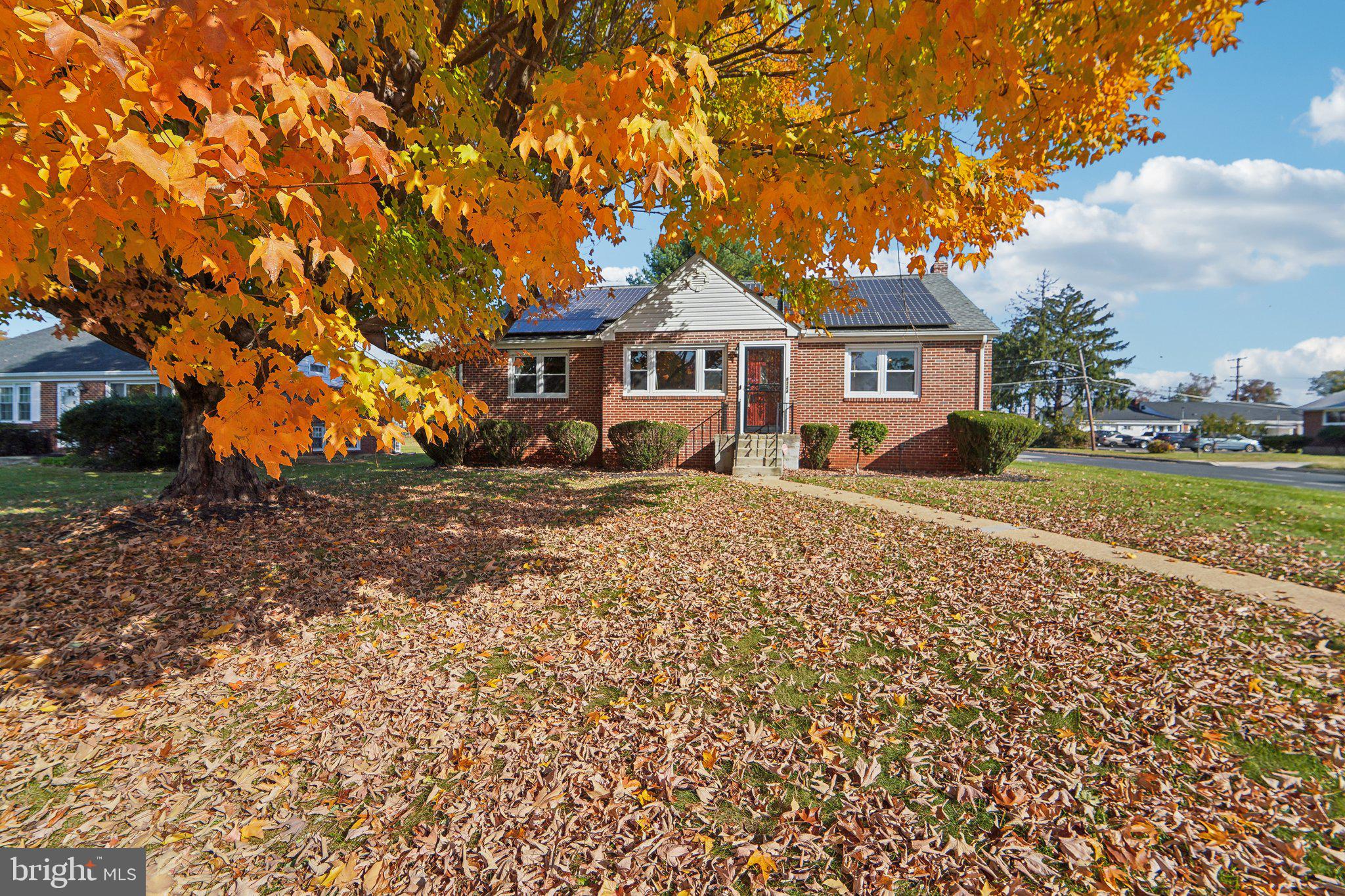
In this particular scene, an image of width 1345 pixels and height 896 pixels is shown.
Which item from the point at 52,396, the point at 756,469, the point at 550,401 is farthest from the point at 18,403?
the point at 756,469

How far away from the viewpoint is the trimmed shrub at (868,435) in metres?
15.6

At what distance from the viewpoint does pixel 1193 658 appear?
4133mm

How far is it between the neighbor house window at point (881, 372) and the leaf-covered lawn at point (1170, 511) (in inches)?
119

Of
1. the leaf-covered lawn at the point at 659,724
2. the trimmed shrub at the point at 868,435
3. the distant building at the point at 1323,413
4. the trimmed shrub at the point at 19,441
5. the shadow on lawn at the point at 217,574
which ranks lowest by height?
the leaf-covered lawn at the point at 659,724

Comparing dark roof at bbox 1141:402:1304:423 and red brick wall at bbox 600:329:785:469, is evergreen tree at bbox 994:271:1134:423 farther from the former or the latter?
red brick wall at bbox 600:329:785:469

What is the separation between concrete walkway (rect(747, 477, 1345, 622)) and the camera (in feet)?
17.1

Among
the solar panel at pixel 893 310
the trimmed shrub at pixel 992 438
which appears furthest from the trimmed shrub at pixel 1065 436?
the trimmed shrub at pixel 992 438

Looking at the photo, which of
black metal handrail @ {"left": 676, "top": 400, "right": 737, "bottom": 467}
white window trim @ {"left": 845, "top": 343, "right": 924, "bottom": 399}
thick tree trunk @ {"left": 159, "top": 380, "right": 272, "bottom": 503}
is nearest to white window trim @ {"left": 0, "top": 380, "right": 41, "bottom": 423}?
thick tree trunk @ {"left": 159, "top": 380, "right": 272, "bottom": 503}

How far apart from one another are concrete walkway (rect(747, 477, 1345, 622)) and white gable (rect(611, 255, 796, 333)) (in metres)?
7.43

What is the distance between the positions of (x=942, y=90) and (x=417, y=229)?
16.1ft

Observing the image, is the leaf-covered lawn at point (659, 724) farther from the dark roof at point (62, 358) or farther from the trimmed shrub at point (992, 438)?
the dark roof at point (62, 358)

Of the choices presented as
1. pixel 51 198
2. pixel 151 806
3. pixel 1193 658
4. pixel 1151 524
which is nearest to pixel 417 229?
pixel 51 198

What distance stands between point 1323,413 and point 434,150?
7643 cm

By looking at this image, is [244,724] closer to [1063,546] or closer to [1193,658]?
[1193,658]
